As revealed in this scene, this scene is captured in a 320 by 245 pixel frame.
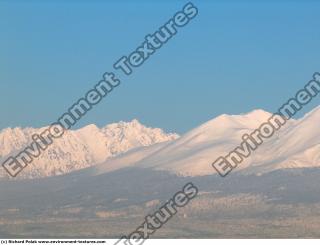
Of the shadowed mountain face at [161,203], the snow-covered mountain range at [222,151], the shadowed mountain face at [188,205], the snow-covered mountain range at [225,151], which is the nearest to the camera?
the shadowed mountain face at [161,203]

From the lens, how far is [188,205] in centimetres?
9394

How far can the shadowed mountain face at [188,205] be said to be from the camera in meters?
71.4

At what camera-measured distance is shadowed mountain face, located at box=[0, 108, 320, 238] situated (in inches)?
2810

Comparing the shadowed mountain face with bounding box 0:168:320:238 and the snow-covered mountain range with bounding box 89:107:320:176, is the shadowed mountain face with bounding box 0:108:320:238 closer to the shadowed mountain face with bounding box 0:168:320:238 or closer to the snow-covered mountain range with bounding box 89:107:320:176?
the shadowed mountain face with bounding box 0:168:320:238

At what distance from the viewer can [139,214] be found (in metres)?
90.4

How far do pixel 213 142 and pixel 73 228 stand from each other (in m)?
102

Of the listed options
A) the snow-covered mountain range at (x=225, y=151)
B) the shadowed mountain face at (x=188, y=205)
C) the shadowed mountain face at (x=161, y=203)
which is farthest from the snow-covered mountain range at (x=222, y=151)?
the shadowed mountain face at (x=161, y=203)

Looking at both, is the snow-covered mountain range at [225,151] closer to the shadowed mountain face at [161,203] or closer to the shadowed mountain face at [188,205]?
the shadowed mountain face at [188,205]

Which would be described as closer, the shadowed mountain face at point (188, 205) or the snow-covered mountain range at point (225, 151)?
the shadowed mountain face at point (188, 205)

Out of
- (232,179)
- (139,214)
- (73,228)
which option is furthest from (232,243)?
(232,179)

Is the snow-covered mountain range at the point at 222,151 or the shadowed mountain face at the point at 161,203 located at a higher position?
the snow-covered mountain range at the point at 222,151

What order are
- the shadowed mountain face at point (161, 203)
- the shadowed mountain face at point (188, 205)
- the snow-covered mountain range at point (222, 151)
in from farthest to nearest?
1. the snow-covered mountain range at point (222, 151)
2. the shadowed mountain face at point (188, 205)
3. the shadowed mountain face at point (161, 203)

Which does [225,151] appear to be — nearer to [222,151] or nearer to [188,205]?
[222,151]

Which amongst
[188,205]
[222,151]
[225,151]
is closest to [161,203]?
[188,205]
